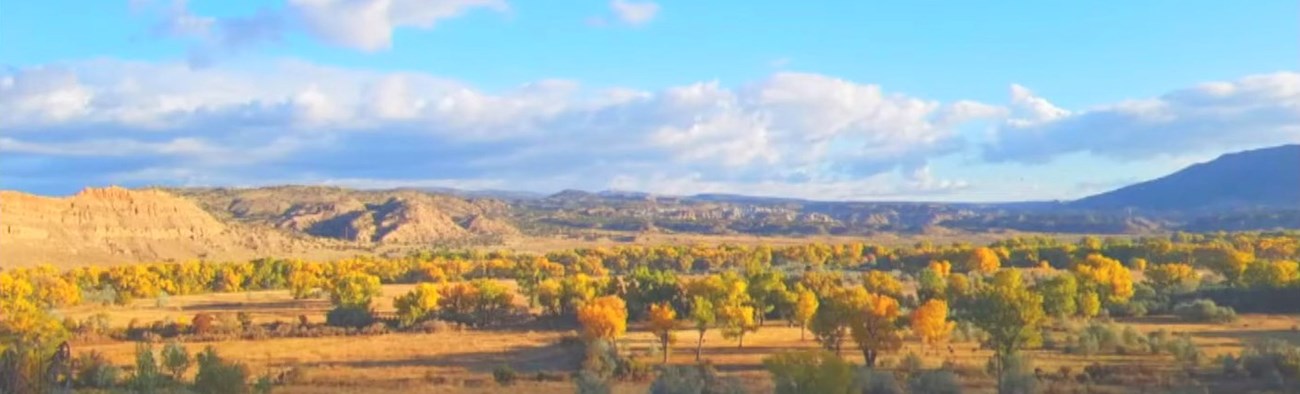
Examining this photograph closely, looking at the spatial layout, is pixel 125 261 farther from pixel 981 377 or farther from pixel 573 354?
pixel 981 377

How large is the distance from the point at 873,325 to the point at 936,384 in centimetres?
877

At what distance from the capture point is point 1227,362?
119 ft

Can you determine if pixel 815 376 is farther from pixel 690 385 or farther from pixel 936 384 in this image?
pixel 936 384

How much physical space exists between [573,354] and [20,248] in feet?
313

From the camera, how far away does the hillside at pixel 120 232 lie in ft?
378

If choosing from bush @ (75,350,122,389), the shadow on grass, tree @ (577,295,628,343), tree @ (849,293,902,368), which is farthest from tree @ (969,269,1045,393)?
bush @ (75,350,122,389)

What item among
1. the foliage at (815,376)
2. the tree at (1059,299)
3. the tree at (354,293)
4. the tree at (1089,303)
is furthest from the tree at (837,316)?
Answer: the tree at (354,293)

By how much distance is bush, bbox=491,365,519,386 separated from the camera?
37.5 metres

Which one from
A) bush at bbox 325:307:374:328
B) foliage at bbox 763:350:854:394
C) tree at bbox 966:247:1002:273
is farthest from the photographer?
tree at bbox 966:247:1002:273

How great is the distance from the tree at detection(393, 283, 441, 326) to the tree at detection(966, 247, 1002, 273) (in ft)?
179

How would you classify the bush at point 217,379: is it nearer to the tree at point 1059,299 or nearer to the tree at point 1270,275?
the tree at point 1059,299

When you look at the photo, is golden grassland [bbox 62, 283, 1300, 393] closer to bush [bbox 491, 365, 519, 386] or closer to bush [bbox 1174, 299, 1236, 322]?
bush [bbox 491, 365, 519, 386]

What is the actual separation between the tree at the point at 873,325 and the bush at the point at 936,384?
7.16 m

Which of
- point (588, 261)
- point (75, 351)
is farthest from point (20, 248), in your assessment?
point (75, 351)
